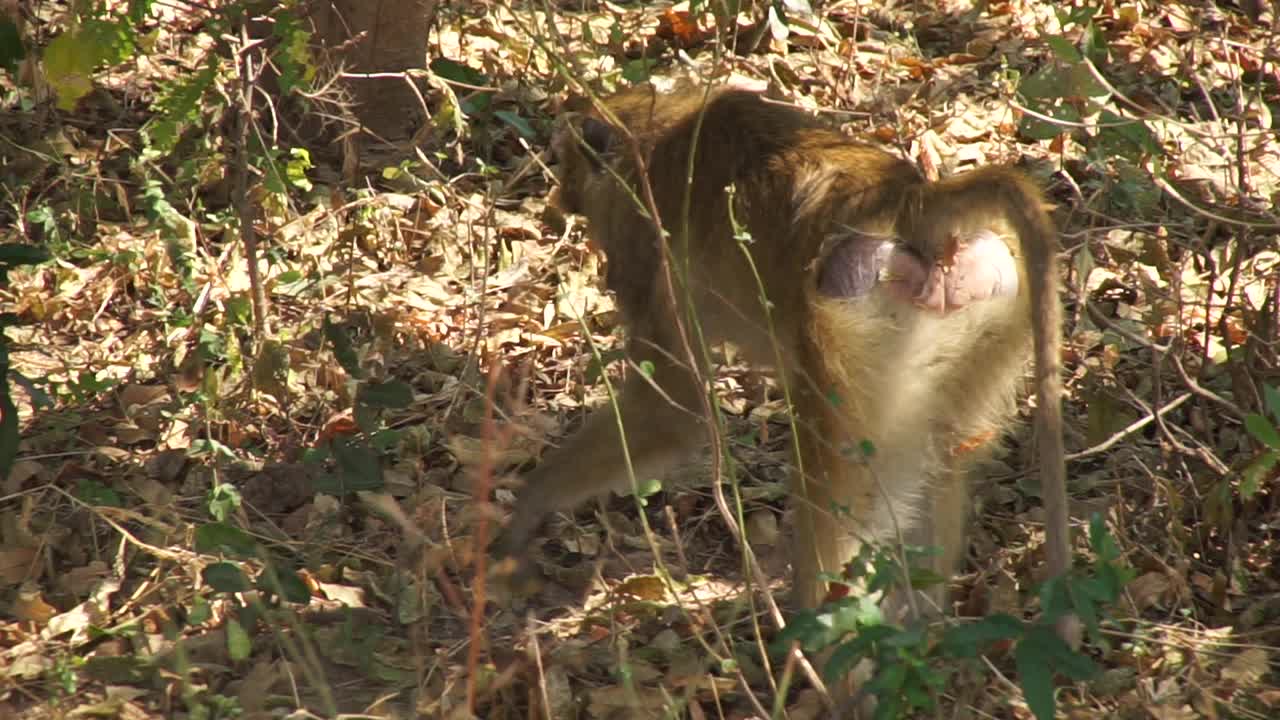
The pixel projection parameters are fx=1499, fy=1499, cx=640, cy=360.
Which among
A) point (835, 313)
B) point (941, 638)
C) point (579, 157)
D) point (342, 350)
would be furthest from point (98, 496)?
point (941, 638)

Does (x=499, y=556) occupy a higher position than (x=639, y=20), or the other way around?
(x=639, y=20)

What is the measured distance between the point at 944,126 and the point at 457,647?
3371mm

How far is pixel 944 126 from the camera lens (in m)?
6.36

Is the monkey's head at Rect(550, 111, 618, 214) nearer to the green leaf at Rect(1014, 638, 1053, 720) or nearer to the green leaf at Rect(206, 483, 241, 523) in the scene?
the green leaf at Rect(206, 483, 241, 523)

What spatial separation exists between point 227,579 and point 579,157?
175 cm

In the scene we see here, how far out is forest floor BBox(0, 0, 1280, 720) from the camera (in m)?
3.99

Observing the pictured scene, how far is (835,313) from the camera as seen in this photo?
145 inches

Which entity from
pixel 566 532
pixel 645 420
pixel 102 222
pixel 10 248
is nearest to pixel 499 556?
pixel 566 532

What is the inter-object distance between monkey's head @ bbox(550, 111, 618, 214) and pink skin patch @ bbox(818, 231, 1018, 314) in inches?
43.9

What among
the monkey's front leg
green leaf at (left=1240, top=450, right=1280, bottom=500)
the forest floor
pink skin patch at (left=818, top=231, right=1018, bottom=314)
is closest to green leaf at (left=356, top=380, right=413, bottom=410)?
the forest floor

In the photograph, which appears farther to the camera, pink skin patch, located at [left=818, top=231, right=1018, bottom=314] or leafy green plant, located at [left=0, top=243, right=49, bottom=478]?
leafy green plant, located at [left=0, top=243, right=49, bottom=478]

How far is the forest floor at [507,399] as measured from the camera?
3990mm

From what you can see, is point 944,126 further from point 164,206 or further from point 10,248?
point 10,248

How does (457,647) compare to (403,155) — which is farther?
(403,155)
